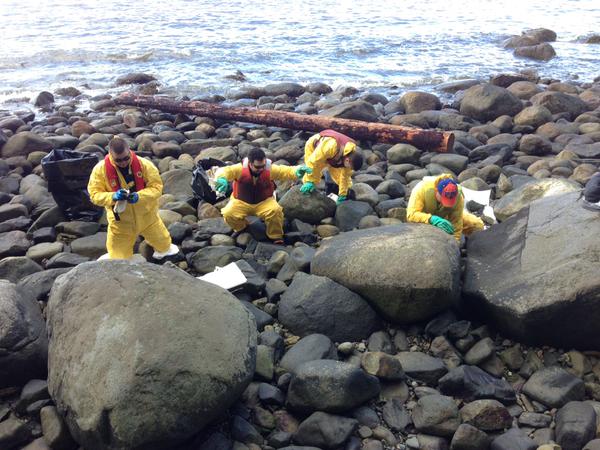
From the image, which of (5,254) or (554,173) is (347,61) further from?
(5,254)

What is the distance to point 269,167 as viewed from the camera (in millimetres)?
7062

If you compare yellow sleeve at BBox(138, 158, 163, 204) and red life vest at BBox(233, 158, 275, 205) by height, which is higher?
yellow sleeve at BBox(138, 158, 163, 204)

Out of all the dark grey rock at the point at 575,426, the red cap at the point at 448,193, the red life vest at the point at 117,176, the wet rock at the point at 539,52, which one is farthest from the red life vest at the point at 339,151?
the wet rock at the point at 539,52

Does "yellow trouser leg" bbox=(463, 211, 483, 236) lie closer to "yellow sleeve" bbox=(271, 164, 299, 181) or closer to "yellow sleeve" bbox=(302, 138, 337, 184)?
"yellow sleeve" bbox=(302, 138, 337, 184)

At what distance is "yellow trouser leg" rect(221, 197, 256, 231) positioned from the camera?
23.0ft

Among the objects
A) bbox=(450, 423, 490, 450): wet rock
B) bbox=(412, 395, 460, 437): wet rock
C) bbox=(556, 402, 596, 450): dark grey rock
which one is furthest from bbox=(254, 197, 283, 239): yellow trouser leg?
bbox=(556, 402, 596, 450): dark grey rock

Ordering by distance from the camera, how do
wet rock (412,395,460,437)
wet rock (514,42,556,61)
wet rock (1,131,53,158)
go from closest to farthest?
wet rock (412,395,460,437) → wet rock (1,131,53,158) → wet rock (514,42,556,61)

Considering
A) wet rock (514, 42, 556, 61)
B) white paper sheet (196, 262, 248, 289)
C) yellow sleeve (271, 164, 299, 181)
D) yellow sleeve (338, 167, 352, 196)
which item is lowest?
wet rock (514, 42, 556, 61)

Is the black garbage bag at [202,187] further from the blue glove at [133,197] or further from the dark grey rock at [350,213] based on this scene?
the dark grey rock at [350,213]

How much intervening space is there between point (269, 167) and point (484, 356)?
3.65 meters

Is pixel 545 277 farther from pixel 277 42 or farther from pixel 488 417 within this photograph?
pixel 277 42

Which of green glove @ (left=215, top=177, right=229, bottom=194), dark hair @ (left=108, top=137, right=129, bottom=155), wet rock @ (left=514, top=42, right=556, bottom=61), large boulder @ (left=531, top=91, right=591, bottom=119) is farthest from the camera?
wet rock @ (left=514, top=42, right=556, bottom=61)

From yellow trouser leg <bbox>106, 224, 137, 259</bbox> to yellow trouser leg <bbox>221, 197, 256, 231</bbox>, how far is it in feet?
4.01

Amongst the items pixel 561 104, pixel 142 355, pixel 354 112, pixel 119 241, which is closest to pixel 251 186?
pixel 119 241
